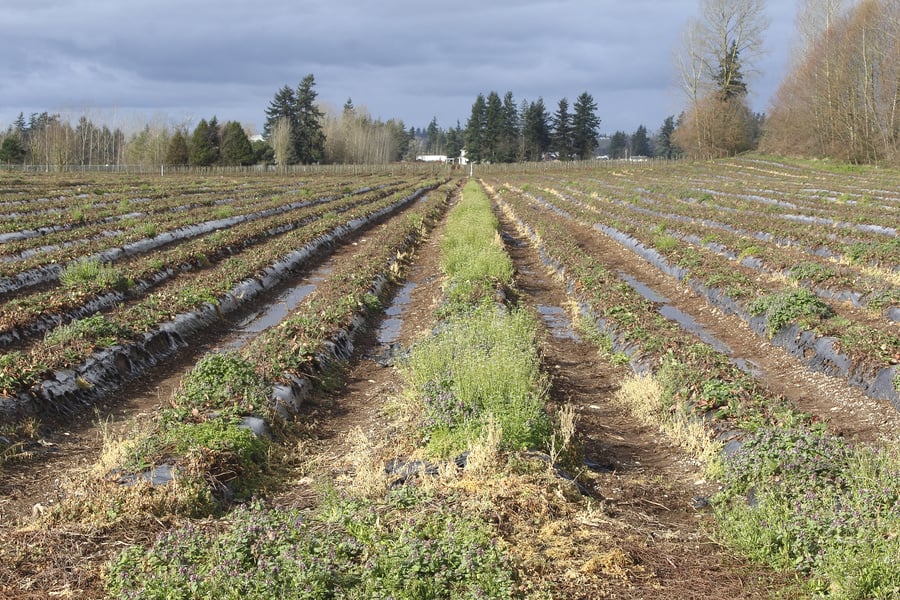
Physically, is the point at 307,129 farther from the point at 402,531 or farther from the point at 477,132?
the point at 402,531

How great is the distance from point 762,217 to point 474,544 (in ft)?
78.5

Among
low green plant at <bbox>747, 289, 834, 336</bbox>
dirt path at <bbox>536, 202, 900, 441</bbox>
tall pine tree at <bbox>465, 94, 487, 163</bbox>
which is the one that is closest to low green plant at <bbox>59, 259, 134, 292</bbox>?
dirt path at <bbox>536, 202, 900, 441</bbox>

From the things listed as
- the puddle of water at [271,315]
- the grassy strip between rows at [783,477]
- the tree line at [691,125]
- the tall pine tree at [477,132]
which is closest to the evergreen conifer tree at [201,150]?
the tree line at [691,125]

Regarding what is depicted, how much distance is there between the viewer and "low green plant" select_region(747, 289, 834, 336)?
1075 centimetres

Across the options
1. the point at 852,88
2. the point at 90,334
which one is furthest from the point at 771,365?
the point at 852,88

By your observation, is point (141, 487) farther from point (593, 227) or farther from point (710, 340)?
point (593, 227)

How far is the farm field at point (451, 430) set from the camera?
4574 millimetres

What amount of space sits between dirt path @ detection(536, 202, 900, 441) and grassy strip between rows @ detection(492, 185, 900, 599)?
87 cm

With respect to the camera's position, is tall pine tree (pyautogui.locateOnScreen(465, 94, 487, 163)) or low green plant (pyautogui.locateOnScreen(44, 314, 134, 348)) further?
tall pine tree (pyautogui.locateOnScreen(465, 94, 487, 163))

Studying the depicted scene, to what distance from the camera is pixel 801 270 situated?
14352mm

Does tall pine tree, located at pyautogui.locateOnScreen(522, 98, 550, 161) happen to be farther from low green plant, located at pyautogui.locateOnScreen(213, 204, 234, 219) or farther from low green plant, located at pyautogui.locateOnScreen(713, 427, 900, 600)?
low green plant, located at pyautogui.locateOnScreen(713, 427, 900, 600)

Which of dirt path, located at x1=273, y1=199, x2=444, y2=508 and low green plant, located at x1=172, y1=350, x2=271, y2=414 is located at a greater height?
low green plant, located at x1=172, y1=350, x2=271, y2=414

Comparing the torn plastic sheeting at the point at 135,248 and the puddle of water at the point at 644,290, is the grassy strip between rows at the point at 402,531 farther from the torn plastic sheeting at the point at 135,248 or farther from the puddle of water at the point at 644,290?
the torn plastic sheeting at the point at 135,248

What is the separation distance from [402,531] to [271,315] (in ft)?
30.4
